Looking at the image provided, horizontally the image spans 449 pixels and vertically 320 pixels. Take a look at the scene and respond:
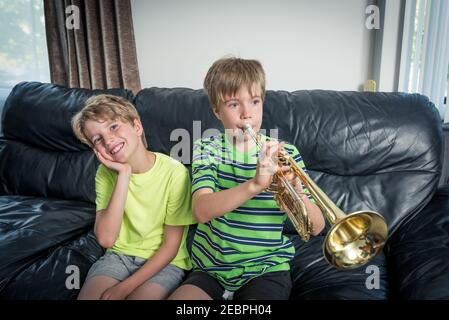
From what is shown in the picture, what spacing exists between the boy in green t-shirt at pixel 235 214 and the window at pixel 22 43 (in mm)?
2063

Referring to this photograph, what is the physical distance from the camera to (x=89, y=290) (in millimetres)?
1163

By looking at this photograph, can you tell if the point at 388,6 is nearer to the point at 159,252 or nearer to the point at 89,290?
the point at 159,252

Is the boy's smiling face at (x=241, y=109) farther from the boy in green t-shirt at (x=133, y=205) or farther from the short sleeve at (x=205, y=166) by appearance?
the boy in green t-shirt at (x=133, y=205)

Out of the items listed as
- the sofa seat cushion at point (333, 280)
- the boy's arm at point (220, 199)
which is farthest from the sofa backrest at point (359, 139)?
the boy's arm at point (220, 199)

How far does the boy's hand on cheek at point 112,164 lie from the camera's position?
1.20 m

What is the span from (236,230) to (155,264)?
29cm

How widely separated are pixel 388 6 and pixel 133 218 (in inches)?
73.6

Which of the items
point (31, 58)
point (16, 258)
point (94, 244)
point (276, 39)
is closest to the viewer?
point (16, 258)

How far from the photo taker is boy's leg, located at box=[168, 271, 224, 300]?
1092 mm

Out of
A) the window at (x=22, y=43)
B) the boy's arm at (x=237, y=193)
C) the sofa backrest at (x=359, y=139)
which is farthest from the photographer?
the window at (x=22, y=43)

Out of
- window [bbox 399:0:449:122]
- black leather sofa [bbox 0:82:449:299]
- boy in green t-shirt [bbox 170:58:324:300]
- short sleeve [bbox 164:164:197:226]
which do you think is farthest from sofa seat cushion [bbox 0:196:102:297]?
window [bbox 399:0:449:122]

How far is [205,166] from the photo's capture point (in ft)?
3.95

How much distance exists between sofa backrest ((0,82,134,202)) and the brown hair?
2.94ft
